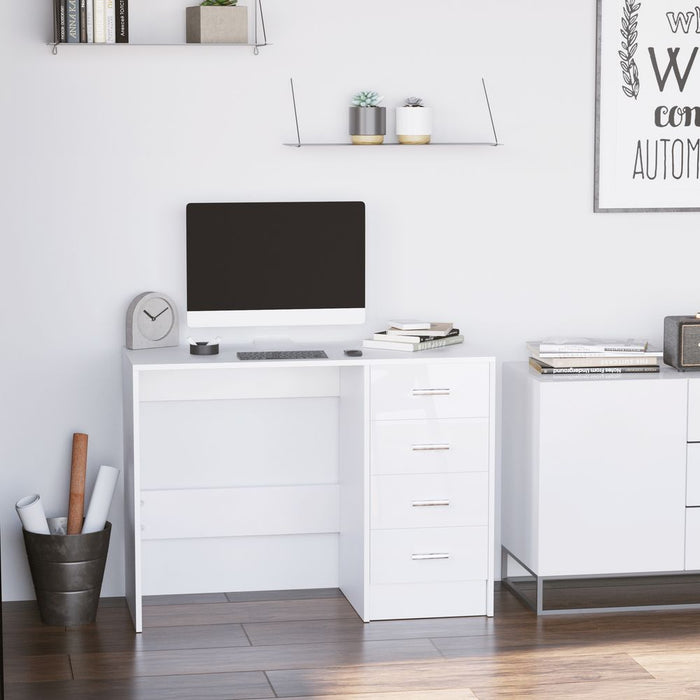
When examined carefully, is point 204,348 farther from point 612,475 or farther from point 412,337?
point 612,475

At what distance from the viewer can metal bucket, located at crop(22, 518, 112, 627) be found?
3576 mm

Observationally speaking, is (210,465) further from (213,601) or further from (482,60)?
(482,60)

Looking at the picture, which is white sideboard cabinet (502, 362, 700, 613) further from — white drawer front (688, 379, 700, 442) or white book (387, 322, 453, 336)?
white book (387, 322, 453, 336)

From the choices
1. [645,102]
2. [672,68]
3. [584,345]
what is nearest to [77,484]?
[584,345]

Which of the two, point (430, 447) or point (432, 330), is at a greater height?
point (432, 330)

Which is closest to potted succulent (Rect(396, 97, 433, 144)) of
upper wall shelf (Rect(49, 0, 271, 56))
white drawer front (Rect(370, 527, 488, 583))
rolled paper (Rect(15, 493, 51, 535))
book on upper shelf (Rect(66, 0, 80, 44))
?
upper wall shelf (Rect(49, 0, 271, 56))

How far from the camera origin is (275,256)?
3.83 metres

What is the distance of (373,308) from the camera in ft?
13.0

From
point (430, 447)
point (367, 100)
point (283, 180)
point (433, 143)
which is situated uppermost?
point (367, 100)

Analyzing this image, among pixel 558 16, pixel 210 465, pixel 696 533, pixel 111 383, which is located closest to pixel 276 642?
pixel 210 465

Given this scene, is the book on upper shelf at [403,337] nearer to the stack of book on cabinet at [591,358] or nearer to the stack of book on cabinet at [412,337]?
the stack of book on cabinet at [412,337]

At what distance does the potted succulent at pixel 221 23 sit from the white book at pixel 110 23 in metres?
0.24

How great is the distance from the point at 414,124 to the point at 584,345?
0.91 meters

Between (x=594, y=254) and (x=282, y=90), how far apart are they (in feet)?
4.04
